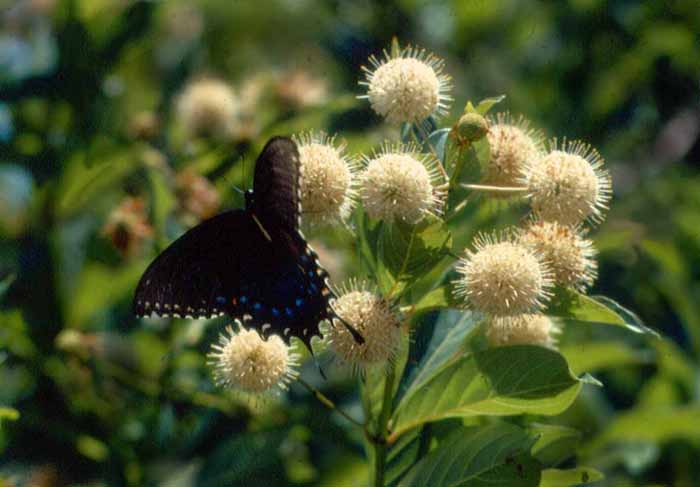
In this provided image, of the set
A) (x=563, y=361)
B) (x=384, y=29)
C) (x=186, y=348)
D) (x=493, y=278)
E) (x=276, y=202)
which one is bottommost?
(x=563, y=361)

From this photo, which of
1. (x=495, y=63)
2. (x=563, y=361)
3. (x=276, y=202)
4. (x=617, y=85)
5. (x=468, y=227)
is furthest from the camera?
(x=495, y=63)

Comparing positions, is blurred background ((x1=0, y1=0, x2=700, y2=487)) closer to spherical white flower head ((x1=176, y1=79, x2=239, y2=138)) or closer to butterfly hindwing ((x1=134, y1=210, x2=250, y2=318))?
spherical white flower head ((x1=176, y1=79, x2=239, y2=138))

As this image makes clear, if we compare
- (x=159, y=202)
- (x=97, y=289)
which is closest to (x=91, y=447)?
(x=97, y=289)

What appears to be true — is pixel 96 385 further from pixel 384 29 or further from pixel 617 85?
pixel 617 85

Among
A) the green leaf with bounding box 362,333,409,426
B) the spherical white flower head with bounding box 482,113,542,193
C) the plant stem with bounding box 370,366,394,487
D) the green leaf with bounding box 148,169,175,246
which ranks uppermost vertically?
Answer: the green leaf with bounding box 148,169,175,246

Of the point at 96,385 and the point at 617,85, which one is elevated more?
the point at 617,85

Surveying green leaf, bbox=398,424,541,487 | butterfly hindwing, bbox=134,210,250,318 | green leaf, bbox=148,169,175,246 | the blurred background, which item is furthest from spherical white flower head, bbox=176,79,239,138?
green leaf, bbox=398,424,541,487

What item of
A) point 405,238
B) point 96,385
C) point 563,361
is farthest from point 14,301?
point 563,361
